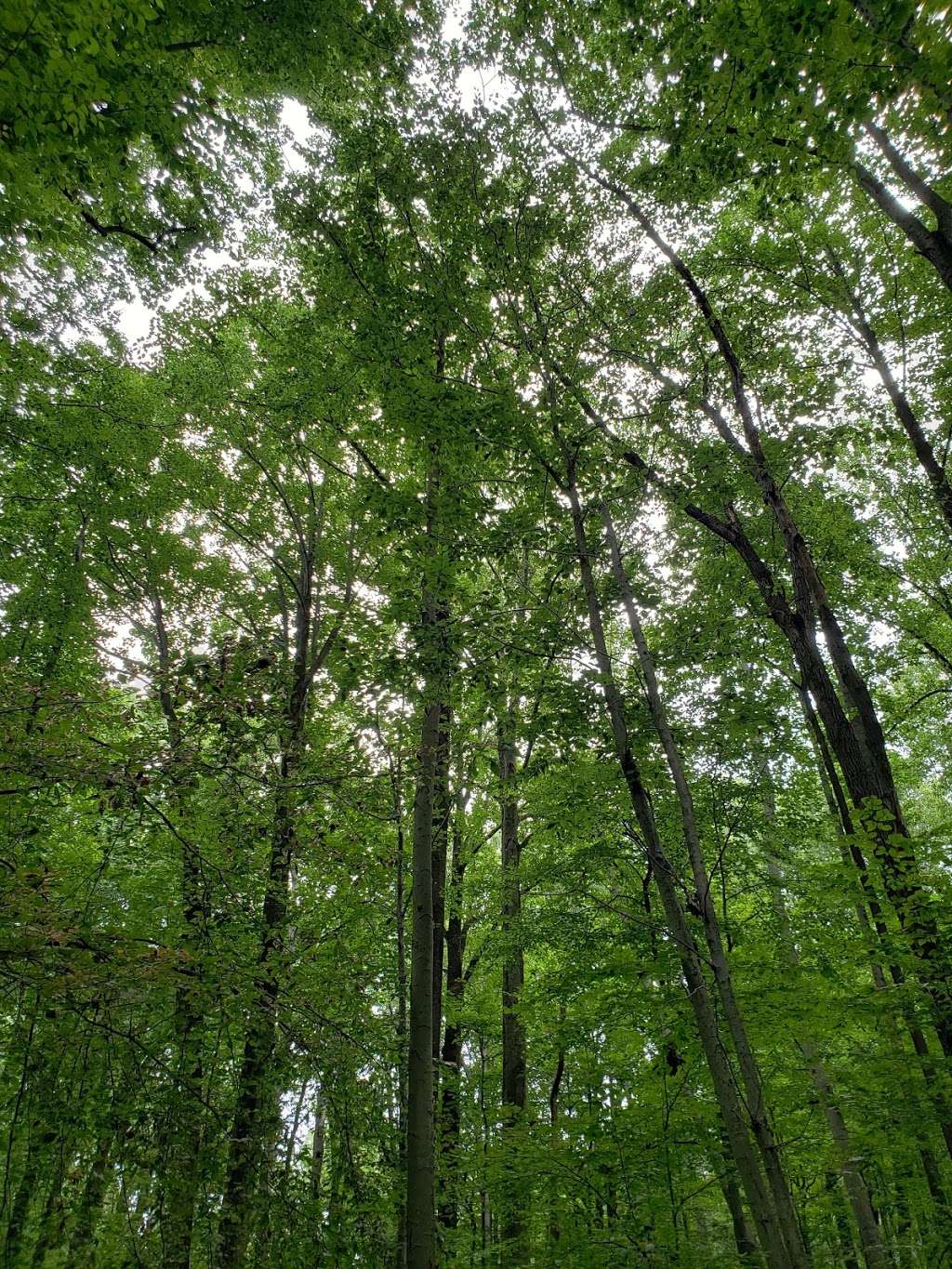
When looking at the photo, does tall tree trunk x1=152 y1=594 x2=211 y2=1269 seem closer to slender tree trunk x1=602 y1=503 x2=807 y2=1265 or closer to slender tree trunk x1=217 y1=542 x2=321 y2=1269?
slender tree trunk x1=217 y1=542 x2=321 y2=1269

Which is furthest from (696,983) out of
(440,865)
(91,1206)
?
(440,865)

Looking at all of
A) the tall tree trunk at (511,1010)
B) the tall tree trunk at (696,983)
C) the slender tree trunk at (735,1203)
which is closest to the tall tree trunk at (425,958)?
the tall tree trunk at (511,1010)

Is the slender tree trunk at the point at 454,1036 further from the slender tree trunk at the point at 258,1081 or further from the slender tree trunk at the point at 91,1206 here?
A: the slender tree trunk at the point at 91,1206

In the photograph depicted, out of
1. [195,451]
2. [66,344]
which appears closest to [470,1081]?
[195,451]

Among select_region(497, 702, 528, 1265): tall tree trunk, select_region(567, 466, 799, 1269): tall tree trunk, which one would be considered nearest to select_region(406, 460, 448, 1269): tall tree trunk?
select_region(497, 702, 528, 1265): tall tree trunk

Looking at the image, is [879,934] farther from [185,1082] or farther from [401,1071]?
[185,1082]

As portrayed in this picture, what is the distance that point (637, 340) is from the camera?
6492 mm

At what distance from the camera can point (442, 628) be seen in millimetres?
5141

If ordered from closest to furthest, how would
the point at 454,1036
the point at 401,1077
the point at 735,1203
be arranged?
the point at 401,1077 < the point at 735,1203 < the point at 454,1036

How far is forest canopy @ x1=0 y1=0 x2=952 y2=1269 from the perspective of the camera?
3439 mm

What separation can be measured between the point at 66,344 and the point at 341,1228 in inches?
381

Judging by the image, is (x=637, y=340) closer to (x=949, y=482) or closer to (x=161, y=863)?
(x=949, y=482)

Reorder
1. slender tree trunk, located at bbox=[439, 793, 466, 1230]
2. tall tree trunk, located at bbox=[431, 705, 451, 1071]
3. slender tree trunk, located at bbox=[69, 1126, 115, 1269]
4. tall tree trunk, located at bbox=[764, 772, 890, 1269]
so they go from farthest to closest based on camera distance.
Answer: slender tree trunk, located at bbox=[439, 793, 466, 1230]
tall tree trunk, located at bbox=[431, 705, 451, 1071]
tall tree trunk, located at bbox=[764, 772, 890, 1269]
slender tree trunk, located at bbox=[69, 1126, 115, 1269]

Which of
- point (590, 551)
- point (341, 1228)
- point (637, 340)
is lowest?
point (341, 1228)
